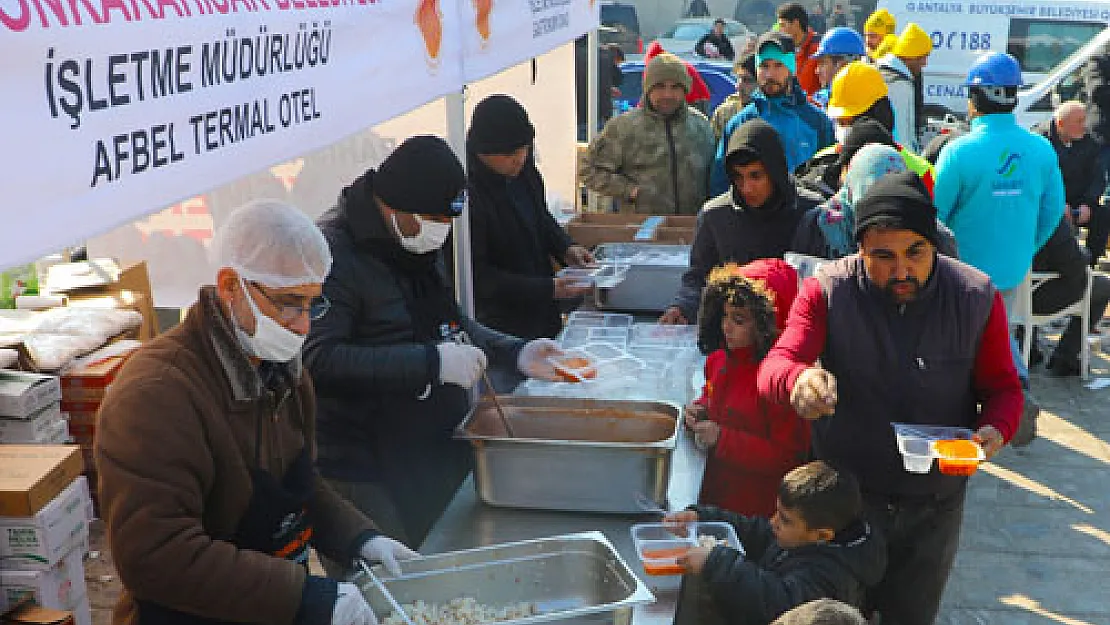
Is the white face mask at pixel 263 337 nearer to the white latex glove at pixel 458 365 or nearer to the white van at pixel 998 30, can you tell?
the white latex glove at pixel 458 365

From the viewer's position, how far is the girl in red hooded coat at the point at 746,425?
272 centimetres

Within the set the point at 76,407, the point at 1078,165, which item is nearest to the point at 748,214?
the point at 76,407

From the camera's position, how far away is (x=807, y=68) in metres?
8.16

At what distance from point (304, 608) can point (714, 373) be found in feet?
4.90

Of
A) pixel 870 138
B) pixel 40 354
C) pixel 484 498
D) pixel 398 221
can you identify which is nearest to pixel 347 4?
pixel 398 221

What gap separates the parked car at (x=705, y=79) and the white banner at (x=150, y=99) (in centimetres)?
969

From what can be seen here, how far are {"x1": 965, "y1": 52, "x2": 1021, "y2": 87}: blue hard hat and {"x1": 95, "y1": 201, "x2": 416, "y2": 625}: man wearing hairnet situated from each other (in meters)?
3.70

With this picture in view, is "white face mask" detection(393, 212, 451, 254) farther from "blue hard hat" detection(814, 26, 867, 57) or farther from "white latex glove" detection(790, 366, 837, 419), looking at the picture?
"blue hard hat" detection(814, 26, 867, 57)

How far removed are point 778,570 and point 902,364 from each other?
0.60 metres

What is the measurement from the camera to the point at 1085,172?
6.96 meters

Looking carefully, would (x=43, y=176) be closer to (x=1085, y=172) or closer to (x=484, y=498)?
(x=484, y=498)

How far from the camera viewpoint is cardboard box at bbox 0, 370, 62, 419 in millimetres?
4160

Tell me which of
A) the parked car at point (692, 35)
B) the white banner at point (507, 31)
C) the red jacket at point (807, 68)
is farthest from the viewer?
the parked car at point (692, 35)

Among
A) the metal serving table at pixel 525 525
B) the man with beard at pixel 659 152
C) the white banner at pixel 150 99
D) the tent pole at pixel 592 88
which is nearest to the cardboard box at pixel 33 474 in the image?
the metal serving table at pixel 525 525
